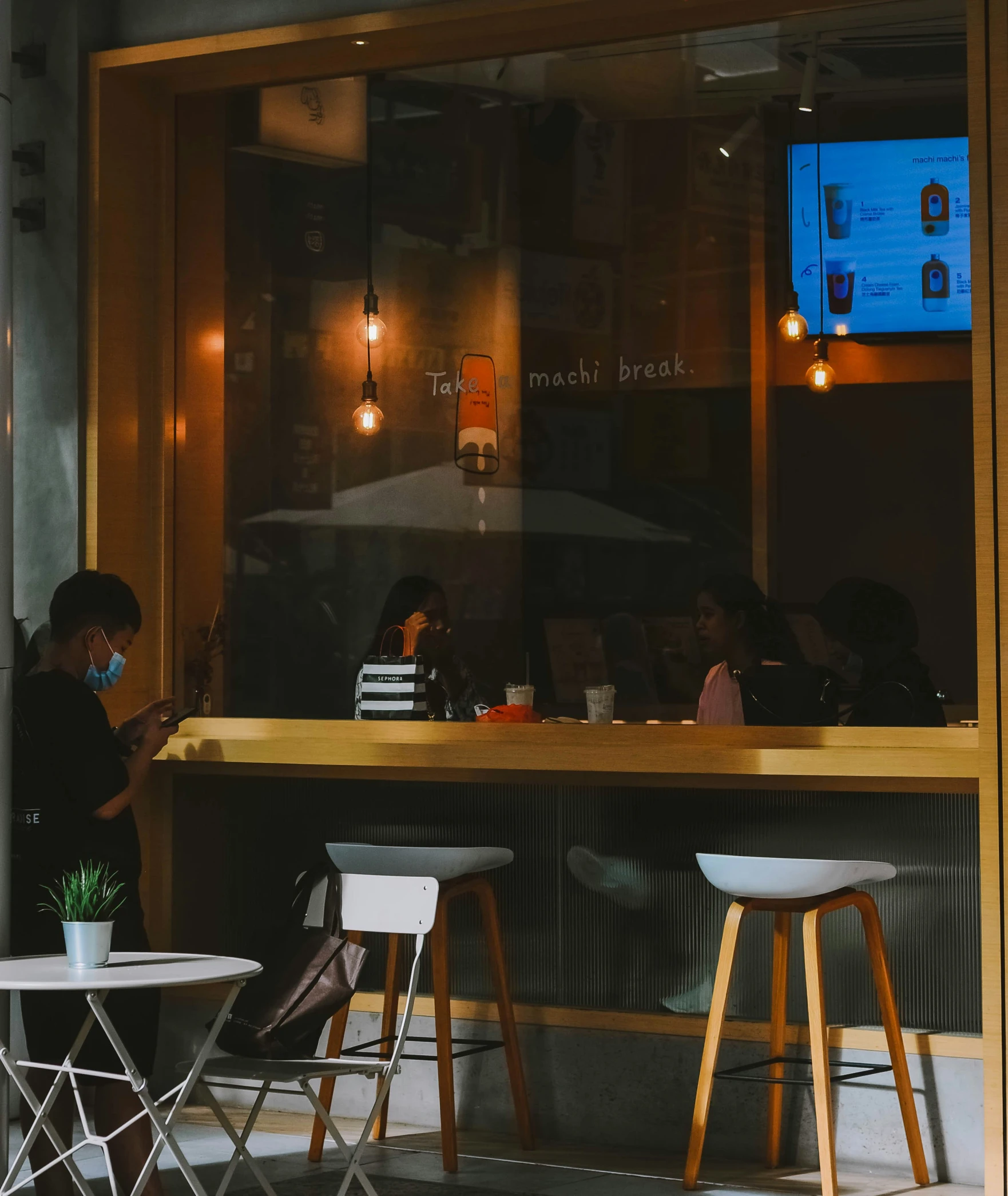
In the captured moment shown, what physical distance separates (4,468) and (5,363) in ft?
0.77

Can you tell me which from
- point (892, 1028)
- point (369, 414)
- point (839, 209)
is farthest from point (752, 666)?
point (369, 414)

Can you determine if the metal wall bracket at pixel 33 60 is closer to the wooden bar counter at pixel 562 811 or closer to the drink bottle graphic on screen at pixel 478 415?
the drink bottle graphic on screen at pixel 478 415

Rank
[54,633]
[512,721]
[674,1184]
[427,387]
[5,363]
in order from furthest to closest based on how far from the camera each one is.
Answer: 1. [427,387]
2. [512,721]
3. [674,1184]
4. [54,633]
5. [5,363]

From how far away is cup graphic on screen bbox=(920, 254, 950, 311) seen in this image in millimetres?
5285

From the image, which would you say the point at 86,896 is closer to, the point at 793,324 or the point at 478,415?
the point at 478,415

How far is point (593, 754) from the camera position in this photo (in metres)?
5.21

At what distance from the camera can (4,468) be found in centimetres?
406

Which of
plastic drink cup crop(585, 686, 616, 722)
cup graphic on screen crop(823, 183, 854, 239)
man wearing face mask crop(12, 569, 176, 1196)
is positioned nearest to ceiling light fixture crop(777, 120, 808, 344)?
cup graphic on screen crop(823, 183, 854, 239)

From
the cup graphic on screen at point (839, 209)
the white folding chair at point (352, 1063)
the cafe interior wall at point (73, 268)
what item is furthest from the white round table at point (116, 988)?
the cup graphic on screen at point (839, 209)

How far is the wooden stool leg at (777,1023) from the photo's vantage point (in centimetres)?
506

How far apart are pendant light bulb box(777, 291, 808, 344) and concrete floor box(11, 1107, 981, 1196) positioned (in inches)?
97.8

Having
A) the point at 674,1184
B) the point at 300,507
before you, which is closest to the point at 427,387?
the point at 300,507

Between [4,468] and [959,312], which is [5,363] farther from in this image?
[959,312]

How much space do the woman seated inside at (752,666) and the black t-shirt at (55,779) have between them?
194 centimetres
